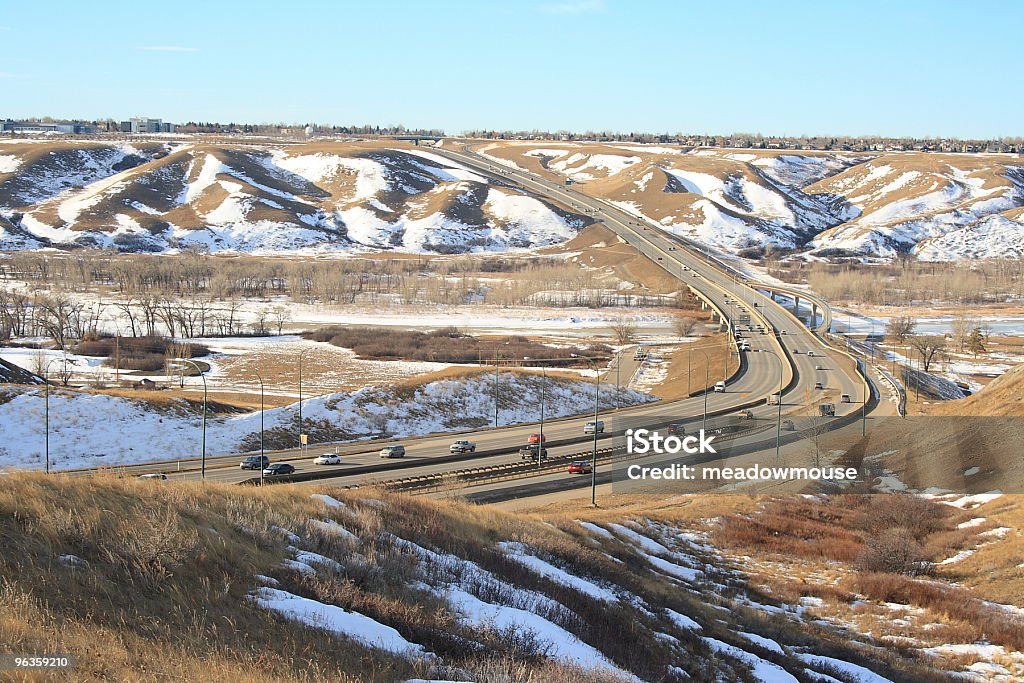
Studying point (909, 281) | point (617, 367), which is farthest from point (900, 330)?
point (909, 281)

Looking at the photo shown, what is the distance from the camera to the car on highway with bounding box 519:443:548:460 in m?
49.2

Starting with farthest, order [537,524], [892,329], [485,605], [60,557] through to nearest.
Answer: [892,329] → [537,524] → [485,605] → [60,557]

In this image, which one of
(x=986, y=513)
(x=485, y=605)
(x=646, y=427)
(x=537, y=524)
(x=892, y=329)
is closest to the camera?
(x=485, y=605)

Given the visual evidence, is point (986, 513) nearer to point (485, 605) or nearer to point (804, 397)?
point (485, 605)

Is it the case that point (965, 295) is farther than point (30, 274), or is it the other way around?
point (965, 295)

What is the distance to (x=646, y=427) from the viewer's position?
198 feet

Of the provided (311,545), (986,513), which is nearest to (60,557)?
(311,545)

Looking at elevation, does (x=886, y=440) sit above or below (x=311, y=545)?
below

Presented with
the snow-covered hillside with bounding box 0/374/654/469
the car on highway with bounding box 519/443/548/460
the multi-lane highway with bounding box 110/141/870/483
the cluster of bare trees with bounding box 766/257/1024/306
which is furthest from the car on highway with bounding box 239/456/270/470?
the cluster of bare trees with bounding box 766/257/1024/306

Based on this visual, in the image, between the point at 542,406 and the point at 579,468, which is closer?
the point at 579,468

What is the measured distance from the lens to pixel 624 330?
376 feet

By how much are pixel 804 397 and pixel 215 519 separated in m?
67.9

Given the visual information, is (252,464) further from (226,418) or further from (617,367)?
(617,367)

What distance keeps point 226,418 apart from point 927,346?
8369 centimetres
